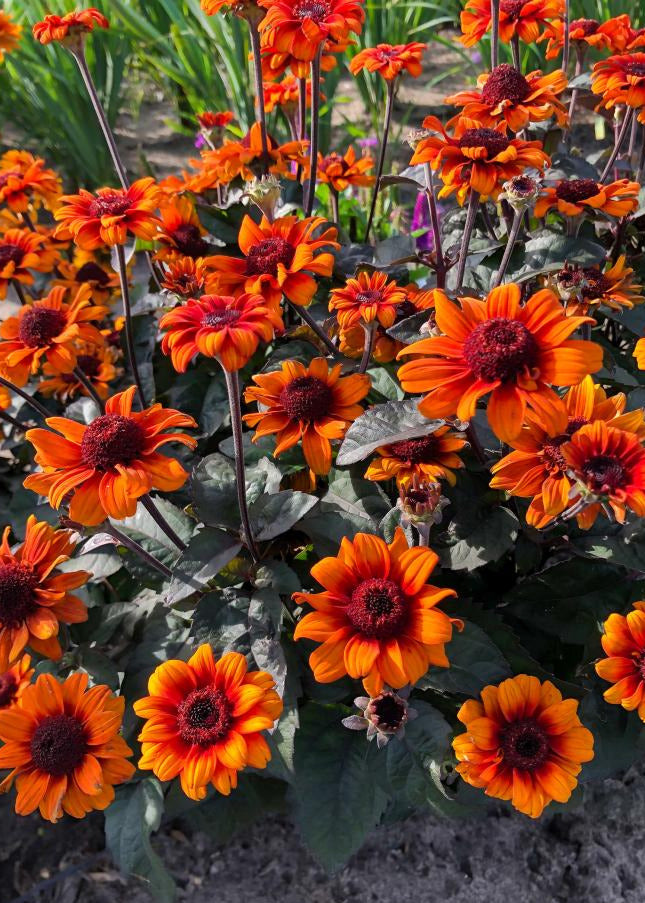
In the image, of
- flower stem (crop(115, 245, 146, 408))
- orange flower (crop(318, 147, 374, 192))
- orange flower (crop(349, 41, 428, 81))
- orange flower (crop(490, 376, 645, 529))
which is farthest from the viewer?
orange flower (crop(318, 147, 374, 192))

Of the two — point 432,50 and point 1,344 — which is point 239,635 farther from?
point 432,50

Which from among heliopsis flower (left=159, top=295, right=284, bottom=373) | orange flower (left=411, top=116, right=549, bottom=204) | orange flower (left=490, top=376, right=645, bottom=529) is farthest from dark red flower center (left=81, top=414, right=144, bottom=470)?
orange flower (left=411, top=116, right=549, bottom=204)

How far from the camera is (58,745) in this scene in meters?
1.02

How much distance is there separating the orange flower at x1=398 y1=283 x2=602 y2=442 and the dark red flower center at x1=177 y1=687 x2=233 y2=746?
0.44 meters

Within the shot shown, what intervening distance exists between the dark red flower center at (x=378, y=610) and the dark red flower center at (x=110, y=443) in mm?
338

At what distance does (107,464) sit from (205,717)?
A: 34cm

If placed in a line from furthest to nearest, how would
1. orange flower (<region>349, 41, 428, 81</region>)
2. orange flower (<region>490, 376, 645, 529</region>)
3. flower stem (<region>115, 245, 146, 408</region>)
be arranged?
orange flower (<region>349, 41, 428, 81</region>)
flower stem (<region>115, 245, 146, 408</region>)
orange flower (<region>490, 376, 645, 529</region>)

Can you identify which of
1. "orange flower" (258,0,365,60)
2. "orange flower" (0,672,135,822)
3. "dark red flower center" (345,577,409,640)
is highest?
"orange flower" (258,0,365,60)

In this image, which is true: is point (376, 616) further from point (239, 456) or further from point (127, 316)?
point (127, 316)

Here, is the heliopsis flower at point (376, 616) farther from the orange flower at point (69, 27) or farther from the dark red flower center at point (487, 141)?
the orange flower at point (69, 27)

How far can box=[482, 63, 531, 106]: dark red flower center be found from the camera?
1310 mm

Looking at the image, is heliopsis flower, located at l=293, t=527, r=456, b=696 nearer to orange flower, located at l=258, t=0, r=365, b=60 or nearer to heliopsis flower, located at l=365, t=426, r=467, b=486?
heliopsis flower, located at l=365, t=426, r=467, b=486

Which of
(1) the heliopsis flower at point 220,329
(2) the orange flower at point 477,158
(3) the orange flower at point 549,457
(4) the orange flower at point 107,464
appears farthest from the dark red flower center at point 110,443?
(2) the orange flower at point 477,158

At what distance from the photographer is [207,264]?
45.9 inches
